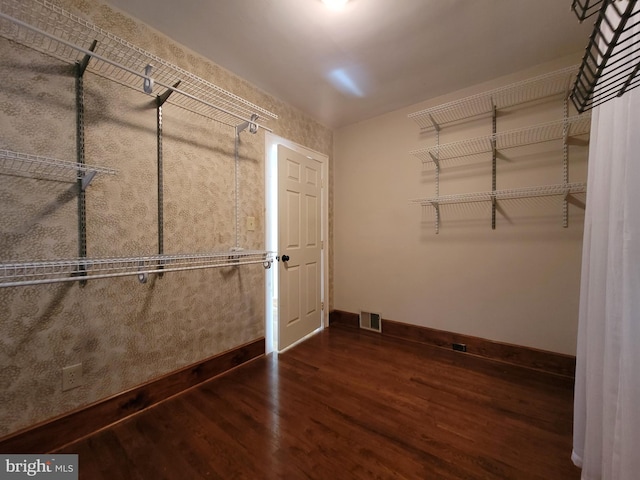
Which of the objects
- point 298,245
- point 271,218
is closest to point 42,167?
point 271,218

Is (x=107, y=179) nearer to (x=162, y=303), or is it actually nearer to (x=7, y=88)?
(x=7, y=88)

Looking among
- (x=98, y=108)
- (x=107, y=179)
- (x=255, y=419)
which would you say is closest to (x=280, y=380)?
(x=255, y=419)

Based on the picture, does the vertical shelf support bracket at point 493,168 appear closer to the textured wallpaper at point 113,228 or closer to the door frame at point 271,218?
the door frame at point 271,218

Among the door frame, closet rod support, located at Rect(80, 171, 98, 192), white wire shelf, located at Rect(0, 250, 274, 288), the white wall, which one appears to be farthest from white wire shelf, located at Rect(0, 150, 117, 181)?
the white wall

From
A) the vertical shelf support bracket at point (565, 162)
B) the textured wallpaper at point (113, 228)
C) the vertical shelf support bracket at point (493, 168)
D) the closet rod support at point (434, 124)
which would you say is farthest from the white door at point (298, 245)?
the vertical shelf support bracket at point (565, 162)

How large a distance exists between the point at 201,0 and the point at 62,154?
1121 mm

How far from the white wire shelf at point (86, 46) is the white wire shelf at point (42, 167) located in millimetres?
483

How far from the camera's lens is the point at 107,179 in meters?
1.47

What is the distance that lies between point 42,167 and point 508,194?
10.1 feet

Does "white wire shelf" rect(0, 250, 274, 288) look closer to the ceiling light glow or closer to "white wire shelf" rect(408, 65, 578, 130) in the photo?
the ceiling light glow

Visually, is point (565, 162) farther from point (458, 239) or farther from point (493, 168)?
point (458, 239)

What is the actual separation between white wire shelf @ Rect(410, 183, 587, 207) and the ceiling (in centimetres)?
98

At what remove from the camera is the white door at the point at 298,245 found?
98.7 inches

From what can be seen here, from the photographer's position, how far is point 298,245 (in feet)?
8.94
